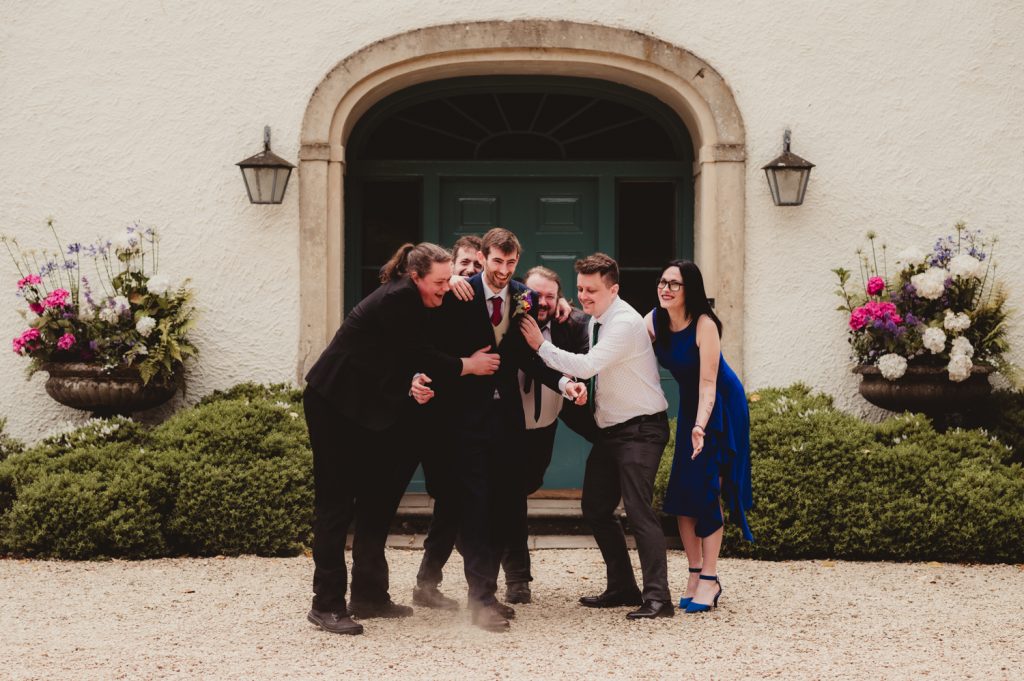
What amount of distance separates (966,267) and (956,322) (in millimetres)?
413

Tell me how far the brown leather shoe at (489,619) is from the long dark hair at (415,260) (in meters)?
1.51

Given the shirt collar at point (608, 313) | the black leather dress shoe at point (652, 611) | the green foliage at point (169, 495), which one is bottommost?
the black leather dress shoe at point (652, 611)

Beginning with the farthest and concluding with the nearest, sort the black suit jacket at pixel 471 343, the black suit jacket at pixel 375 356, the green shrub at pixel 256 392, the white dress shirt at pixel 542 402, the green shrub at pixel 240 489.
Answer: the green shrub at pixel 256 392, the green shrub at pixel 240 489, the white dress shirt at pixel 542 402, the black suit jacket at pixel 471 343, the black suit jacket at pixel 375 356

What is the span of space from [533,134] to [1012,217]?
11.8 feet

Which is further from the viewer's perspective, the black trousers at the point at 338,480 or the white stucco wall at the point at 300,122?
the white stucco wall at the point at 300,122

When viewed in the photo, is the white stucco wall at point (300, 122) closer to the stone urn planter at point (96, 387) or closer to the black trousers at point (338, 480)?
the stone urn planter at point (96, 387)

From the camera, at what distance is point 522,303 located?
197 inches

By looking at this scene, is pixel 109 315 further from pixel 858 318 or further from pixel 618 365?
pixel 858 318

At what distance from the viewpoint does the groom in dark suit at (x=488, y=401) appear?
16.1 ft

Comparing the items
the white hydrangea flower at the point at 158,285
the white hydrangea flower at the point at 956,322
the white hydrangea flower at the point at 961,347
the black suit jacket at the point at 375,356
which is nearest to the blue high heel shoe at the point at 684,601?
the black suit jacket at the point at 375,356

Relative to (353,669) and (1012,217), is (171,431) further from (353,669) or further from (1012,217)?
(1012,217)

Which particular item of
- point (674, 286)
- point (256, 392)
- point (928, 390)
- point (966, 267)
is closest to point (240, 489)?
point (256, 392)

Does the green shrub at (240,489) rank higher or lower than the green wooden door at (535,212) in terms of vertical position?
lower

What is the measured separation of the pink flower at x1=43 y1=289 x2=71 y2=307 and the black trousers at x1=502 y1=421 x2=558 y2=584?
3.80 m
